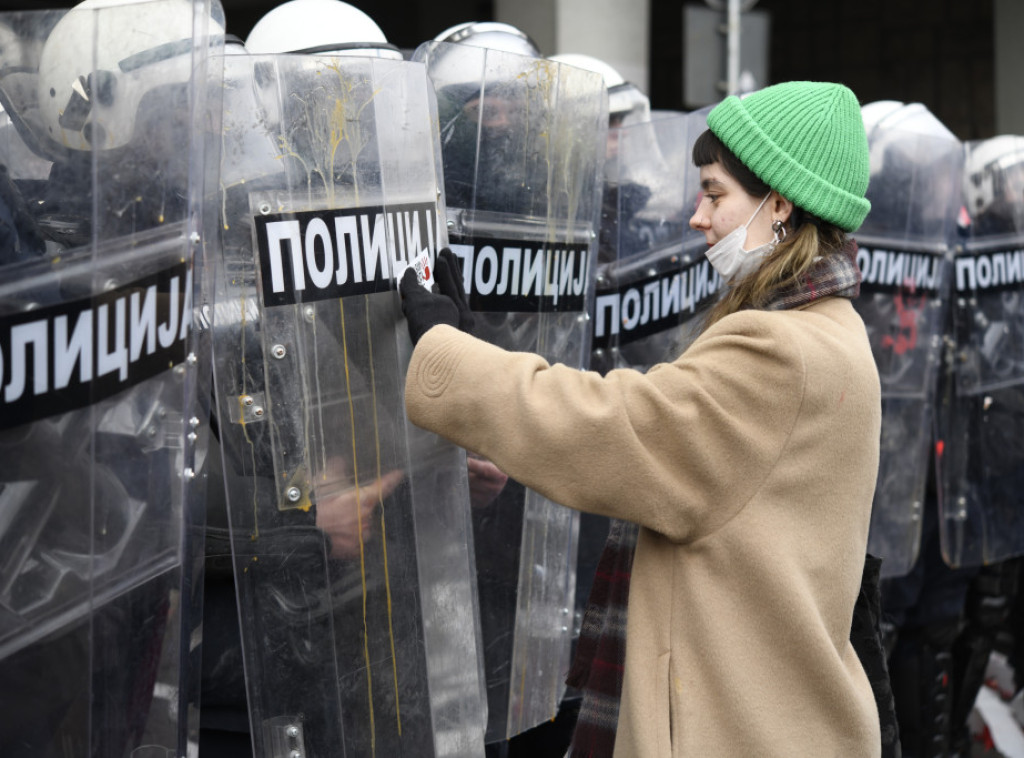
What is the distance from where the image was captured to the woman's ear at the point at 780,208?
6.02 feet

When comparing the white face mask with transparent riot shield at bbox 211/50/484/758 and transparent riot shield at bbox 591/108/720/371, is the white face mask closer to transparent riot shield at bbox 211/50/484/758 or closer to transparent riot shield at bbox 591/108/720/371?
transparent riot shield at bbox 211/50/484/758

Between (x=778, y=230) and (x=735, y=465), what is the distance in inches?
15.9

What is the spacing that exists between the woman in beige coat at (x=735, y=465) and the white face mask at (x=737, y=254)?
0.12 ft

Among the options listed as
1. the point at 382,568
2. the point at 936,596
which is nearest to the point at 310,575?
the point at 382,568

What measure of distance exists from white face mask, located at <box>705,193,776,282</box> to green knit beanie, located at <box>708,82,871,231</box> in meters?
0.06

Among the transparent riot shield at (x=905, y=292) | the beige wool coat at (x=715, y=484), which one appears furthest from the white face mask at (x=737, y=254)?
the transparent riot shield at (x=905, y=292)

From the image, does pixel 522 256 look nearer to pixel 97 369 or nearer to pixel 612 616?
pixel 612 616

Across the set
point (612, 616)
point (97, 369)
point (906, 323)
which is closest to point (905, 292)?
point (906, 323)

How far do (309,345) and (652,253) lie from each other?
1.32 meters

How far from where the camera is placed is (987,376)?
3.67 metres

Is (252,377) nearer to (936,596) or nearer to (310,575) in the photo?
(310,575)

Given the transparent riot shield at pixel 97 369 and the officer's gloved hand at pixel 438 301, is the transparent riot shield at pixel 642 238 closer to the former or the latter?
the officer's gloved hand at pixel 438 301

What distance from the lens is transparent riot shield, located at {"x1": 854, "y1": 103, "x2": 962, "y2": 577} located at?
132 inches

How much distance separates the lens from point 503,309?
2324 millimetres
